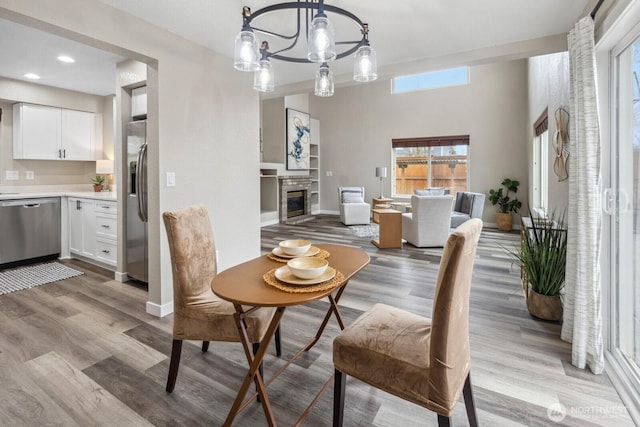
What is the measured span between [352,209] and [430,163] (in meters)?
2.39

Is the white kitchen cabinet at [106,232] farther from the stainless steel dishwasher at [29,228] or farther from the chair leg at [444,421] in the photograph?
the chair leg at [444,421]

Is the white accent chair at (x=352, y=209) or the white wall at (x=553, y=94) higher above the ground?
the white wall at (x=553, y=94)

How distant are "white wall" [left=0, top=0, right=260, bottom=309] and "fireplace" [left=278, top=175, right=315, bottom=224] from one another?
13.3 feet

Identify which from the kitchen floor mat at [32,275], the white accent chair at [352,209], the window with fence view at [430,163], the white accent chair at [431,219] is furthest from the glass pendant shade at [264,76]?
the window with fence view at [430,163]

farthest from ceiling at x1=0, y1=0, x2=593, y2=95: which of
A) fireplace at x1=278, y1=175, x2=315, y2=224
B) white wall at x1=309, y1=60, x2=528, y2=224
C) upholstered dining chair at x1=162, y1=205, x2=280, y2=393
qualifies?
white wall at x1=309, y1=60, x2=528, y2=224

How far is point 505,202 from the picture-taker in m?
6.78

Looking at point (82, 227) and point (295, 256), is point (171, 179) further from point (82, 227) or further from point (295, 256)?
point (82, 227)

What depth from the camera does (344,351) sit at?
134 cm

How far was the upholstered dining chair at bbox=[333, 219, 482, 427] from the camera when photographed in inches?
44.1

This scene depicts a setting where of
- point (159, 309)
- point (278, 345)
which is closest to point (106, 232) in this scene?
point (159, 309)

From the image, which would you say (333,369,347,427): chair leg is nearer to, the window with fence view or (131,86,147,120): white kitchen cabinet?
(131,86,147,120): white kitchen cabinet

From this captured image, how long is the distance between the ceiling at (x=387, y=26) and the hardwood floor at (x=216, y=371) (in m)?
2.43

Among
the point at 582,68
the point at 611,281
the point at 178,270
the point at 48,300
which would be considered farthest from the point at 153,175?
the point at 611,281

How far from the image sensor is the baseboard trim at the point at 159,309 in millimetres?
2742
